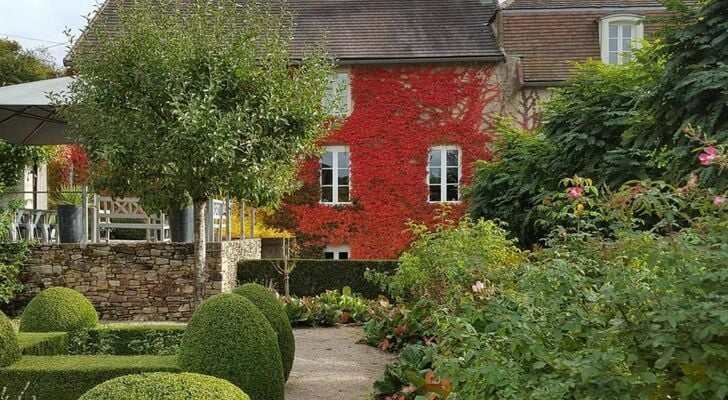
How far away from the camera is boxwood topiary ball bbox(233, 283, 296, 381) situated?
7797mm

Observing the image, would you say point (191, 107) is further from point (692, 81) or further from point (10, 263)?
point (692, 81)

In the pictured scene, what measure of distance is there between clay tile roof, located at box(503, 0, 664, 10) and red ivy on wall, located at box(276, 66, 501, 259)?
210 cm

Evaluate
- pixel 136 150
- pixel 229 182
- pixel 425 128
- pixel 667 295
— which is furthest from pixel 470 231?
pixel 425 128

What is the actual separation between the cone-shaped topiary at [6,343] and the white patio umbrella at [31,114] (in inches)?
231

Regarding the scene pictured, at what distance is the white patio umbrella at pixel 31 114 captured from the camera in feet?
38.7

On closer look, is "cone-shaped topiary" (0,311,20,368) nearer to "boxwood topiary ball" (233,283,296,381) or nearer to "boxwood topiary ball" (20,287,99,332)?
"boxwood topiary ball" (20,287,99,332)

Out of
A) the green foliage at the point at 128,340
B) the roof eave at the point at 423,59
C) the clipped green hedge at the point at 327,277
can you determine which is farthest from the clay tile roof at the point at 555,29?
the green foliage at the point at 128,340

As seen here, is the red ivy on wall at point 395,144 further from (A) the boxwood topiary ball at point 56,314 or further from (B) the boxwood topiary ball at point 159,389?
(B) the boxwood topiary ball at point 159,389

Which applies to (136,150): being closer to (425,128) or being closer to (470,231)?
(470,231)

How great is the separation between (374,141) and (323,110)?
26.2ft

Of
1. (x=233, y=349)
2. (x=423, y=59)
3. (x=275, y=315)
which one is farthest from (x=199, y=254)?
(x=423, y=59)

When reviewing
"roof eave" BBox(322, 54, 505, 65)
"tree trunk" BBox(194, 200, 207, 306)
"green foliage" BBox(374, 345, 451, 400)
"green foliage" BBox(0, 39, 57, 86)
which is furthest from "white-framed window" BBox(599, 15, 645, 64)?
"green foliage" BBox(0, 39, 57, 86)

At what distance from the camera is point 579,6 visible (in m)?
19.5

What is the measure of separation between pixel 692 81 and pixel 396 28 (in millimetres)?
13814
